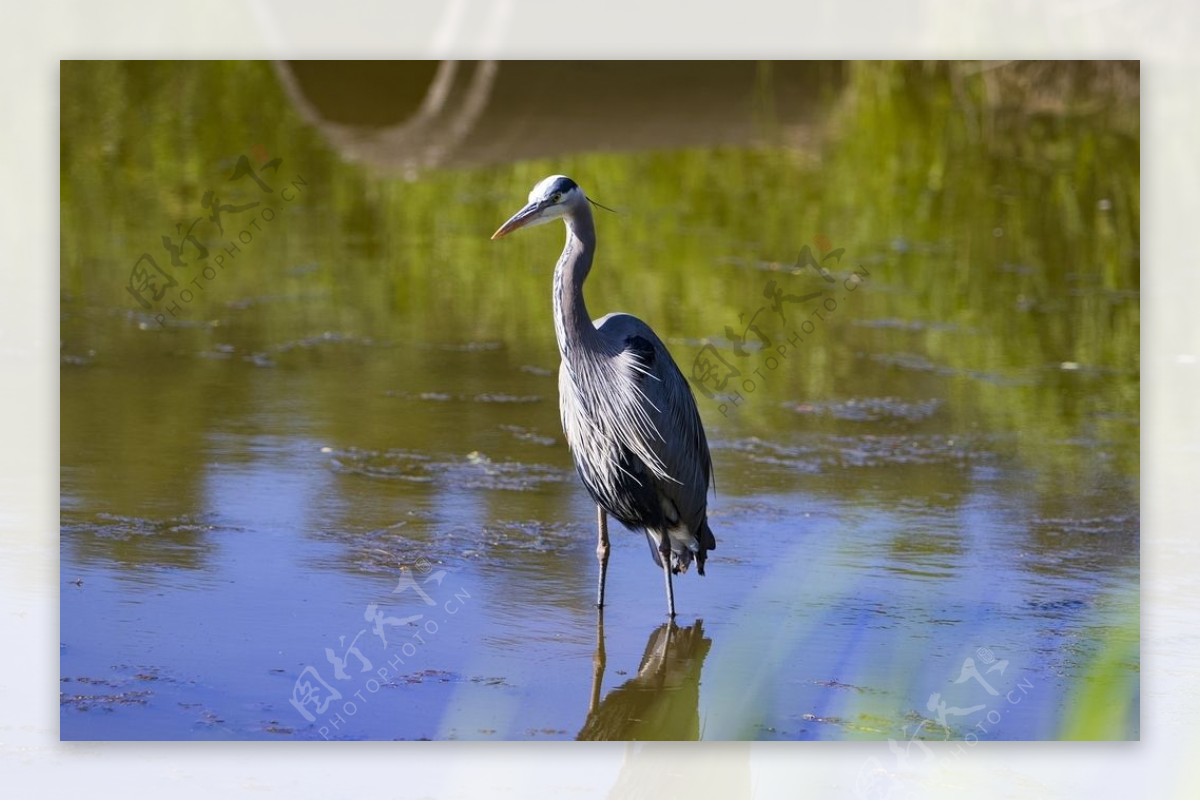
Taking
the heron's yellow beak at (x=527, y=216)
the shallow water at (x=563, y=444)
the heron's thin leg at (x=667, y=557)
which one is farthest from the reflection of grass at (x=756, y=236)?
the heron's thin leg at (x=667, y=557)

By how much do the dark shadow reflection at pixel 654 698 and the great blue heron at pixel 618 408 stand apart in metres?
0.16

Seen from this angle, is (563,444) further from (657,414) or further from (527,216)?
(527,216)

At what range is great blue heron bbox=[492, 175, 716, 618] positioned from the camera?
4.54 metres

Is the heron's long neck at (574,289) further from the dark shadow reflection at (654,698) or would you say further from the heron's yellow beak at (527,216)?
the dark shadow reflection at (654,698)

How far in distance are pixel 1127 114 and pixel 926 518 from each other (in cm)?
124

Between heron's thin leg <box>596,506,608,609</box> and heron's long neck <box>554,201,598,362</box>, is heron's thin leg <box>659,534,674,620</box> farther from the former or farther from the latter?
heron's long neck <box>554,201,598,362</box>

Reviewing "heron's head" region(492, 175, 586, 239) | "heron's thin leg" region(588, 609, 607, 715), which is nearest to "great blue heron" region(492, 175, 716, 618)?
"heron's head" region(492, 175, 586, 239)

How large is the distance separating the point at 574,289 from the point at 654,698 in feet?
3.31

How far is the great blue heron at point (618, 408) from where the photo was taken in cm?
454

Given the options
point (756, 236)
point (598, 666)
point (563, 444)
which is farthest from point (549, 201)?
point (756, 236)

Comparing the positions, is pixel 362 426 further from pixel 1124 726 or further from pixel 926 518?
pixel 1124 726

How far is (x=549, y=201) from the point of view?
4.53 m

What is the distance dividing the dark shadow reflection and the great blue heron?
0.54 ft

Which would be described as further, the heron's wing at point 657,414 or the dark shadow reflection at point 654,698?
the heron's wing at point 657,414
